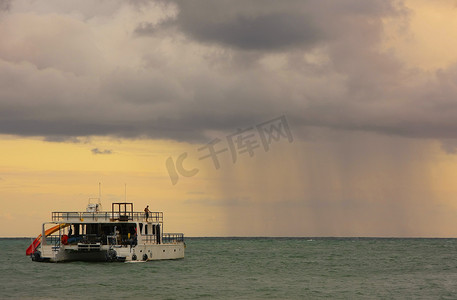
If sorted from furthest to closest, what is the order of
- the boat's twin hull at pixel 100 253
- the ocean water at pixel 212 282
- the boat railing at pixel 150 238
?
the boat railing at pixel 150 238
the boat's twin hull at pixel 100 253
the ocean water at pixel 212 282

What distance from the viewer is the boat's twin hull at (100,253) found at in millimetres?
66688

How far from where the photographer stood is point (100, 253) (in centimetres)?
6812

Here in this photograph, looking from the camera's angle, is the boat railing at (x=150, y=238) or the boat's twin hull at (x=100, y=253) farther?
the boat railing at (x=150, y=238)

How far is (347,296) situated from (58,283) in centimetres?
2113

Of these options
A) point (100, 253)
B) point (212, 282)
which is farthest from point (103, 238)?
point (212, 282)

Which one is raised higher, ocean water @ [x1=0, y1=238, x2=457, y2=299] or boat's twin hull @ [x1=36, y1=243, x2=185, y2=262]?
boat's twin hull @ [x1=36, y1=243, x2=185, y2=262]

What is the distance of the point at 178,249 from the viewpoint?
80.6m

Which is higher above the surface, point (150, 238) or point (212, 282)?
point (150, 238)

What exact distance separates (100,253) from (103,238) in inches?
105

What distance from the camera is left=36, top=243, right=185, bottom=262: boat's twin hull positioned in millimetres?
66688

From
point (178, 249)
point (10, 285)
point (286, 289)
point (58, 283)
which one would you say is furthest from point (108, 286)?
point (178, 249)

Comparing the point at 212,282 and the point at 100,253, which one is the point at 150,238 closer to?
the point at 100,253

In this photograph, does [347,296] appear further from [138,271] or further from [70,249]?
[70,249]

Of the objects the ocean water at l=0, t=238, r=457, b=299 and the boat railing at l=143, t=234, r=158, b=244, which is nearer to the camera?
the ocean water at l=0, t=238, r=457, b=299
